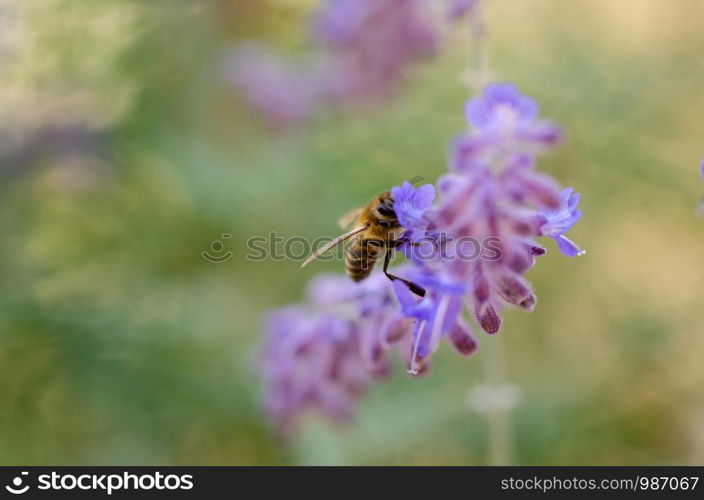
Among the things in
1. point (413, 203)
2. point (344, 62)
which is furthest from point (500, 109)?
point (344, 62)

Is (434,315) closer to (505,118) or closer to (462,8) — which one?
(505,118)

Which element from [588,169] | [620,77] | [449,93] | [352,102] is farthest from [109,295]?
[620,77]

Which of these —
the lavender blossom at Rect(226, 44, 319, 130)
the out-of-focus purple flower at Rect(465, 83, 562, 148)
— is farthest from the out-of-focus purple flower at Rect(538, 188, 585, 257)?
the lavender blossom at Rect(226, 44, 319, 130)

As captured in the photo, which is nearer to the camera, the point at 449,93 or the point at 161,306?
the point at 161,306

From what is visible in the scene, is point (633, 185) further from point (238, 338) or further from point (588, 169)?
point (238, 338)

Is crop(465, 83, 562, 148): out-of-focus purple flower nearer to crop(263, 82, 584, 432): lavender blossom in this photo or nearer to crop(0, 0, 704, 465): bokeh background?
crop(263, 82, 584, 432): lavender blossom
